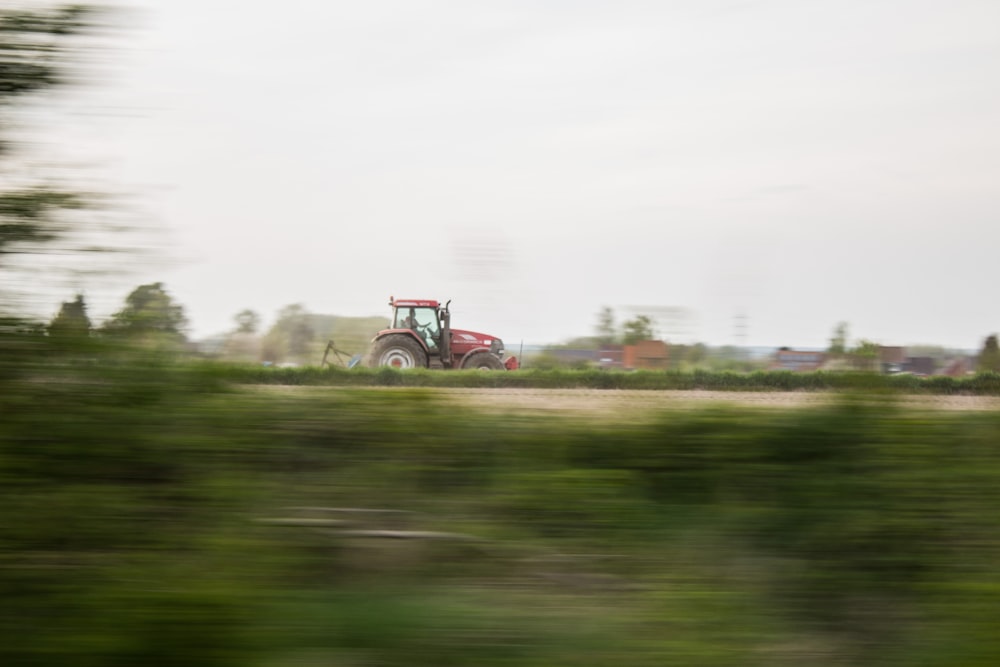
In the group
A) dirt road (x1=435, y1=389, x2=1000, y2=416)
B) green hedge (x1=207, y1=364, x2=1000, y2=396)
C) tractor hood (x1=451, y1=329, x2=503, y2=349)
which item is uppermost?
tractor hood (x1=451, y1=329, x2=503, y2=349)

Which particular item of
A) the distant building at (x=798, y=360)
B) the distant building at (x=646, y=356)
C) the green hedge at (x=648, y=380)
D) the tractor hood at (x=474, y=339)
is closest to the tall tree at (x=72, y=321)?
the green hedge at (x=648, y=380)

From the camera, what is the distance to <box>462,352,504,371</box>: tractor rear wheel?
4.86 metres

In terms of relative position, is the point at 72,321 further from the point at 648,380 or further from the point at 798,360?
the point at 798,360

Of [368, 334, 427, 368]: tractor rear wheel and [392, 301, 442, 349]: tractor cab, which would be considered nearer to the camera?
[368, 334, 427, 368]: tractor rear wheel

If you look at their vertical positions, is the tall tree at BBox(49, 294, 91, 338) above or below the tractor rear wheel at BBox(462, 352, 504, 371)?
above

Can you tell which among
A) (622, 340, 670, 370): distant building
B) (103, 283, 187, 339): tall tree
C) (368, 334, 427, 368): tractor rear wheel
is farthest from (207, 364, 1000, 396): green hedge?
(103, 283, 187, 339): tall tree

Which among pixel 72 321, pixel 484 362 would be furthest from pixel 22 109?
pixel 484 362

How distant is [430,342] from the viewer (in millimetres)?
8148

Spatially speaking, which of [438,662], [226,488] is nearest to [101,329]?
[226,488]

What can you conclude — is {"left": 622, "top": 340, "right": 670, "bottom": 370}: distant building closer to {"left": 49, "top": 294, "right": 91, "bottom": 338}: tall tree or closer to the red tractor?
→ the red tractor

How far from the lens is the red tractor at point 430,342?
192 inches

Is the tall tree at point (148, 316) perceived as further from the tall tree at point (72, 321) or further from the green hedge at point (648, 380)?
the green hedge at point (648, 380)

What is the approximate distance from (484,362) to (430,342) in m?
3.06

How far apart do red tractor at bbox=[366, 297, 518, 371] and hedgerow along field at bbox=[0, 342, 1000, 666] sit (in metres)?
0.81
